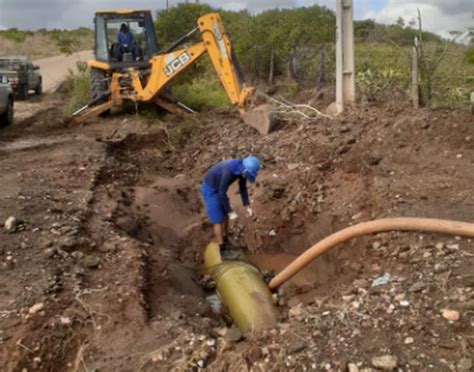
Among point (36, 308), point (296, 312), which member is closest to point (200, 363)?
point (296, 312)

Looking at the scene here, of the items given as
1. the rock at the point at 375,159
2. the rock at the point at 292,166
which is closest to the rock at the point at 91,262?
the rock at the point at 292,166

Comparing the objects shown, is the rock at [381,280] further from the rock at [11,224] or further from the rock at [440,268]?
the rock at [11,224]

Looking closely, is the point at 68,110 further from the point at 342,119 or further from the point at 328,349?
the point at 328,349

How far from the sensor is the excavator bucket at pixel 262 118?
35.6ft

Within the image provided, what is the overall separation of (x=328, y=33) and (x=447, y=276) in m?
16.7

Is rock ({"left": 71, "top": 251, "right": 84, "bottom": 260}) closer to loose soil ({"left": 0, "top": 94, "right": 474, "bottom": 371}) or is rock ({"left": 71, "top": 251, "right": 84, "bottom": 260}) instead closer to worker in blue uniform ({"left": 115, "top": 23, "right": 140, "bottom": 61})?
loose soil ({"left": 0, "top": 94, "right": 474, "bottom": 371})

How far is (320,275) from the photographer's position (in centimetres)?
723

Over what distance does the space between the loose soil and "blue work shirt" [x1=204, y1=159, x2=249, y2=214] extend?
0.91 m

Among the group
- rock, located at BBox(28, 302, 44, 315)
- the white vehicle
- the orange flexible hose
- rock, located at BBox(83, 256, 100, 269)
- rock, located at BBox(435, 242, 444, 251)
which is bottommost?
rock, located at BBox(28, 302, 44, 315)

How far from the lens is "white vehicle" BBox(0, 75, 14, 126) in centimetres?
1455

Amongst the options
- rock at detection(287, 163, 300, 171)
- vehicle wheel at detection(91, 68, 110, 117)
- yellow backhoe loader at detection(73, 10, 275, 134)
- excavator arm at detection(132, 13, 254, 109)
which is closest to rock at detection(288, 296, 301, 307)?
rock at detection(287, 163, 300, 171)

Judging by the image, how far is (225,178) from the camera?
7.46 m

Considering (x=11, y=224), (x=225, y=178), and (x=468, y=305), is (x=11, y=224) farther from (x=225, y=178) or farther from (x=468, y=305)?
(x=468, y=305)

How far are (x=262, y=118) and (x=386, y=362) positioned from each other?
725cm
